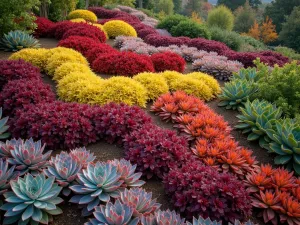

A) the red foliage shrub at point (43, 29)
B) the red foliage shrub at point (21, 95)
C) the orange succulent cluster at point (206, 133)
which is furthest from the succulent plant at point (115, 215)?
the red foliage shrub at point (43, 29)

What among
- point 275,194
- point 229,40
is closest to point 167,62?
point 275,194

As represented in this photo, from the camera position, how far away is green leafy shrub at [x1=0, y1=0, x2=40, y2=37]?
9.27 m

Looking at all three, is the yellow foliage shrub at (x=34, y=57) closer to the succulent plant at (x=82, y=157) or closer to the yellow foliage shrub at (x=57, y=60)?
the yellow foliage shrub at (x=57, y=60)

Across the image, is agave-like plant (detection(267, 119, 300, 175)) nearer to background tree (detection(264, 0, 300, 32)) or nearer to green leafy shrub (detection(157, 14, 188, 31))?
green leafy shrub (detection(157, 14, 188, 31))

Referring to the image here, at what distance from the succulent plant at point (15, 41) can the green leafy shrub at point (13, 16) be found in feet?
1.70

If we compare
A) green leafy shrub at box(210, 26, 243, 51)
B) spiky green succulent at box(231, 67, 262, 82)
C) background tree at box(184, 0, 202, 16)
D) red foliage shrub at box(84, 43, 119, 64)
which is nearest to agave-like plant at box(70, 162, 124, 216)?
spiky green succulent at box(231, 67, 262, 82)

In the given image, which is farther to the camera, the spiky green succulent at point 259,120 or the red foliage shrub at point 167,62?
the red foliage shrub at point 167,62

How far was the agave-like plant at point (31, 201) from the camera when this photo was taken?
A: 312 cm

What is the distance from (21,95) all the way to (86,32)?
5.30m

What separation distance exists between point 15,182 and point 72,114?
175cm

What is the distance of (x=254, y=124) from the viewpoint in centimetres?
511

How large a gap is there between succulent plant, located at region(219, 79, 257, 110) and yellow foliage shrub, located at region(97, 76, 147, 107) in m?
1.81

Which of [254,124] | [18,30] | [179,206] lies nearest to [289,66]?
[254,124]

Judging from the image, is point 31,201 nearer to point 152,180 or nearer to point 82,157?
point 82,157
